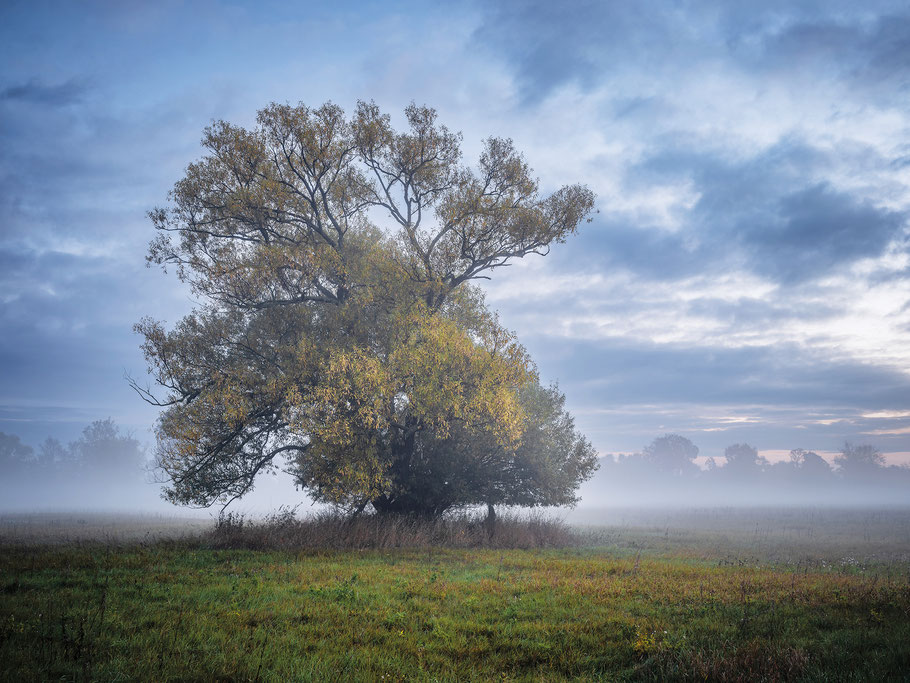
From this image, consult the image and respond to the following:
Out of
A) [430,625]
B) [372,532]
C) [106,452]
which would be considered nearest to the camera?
[430,625]

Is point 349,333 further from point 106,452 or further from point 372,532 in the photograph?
point 106,452

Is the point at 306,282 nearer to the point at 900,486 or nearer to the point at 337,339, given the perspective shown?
the point at 337,339

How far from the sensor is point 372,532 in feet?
61.7

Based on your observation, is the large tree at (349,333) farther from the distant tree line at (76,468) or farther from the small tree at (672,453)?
the small tree at (672,453)

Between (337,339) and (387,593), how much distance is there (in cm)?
1370

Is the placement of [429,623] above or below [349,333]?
below

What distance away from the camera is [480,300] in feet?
88.7

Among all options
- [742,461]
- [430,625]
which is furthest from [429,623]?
[742,461]

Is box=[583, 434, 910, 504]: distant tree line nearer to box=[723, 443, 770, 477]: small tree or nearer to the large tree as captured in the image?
box=[723, 443, 770, 477]: small tree

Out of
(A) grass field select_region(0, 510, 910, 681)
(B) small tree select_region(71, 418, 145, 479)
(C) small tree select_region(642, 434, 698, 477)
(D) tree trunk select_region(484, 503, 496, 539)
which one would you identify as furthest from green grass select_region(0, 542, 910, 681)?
(C) small tree select_region(642, 434, 698, 477)

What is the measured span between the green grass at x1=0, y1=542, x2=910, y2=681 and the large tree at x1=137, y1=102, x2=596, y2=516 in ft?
22.9

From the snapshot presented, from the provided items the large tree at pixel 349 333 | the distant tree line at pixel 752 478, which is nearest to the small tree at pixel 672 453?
the distant tree line at pixel 752 478

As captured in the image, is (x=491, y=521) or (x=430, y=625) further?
(x=491, y=521)

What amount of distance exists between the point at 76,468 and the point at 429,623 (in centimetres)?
17695
